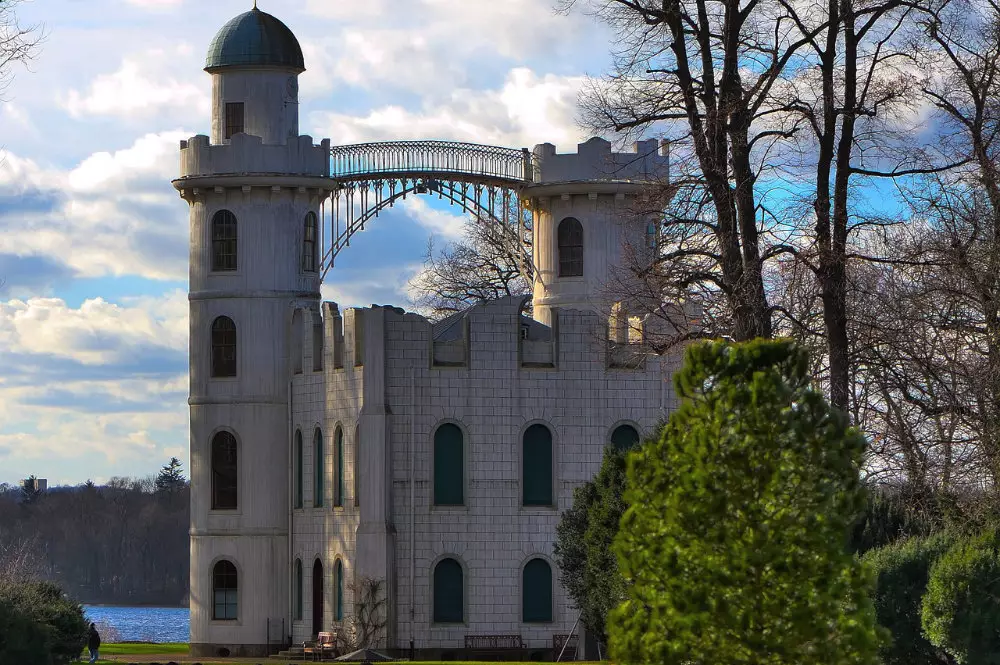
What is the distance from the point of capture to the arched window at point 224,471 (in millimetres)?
50756

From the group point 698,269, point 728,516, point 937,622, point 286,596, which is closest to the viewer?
point 728,516

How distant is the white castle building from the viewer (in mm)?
44750

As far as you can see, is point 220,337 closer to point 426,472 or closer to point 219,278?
point 219,278

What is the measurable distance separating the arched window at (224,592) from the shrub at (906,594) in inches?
989

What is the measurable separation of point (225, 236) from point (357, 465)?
373 inches

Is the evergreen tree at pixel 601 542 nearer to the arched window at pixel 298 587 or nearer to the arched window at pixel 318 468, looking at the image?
the arched window at pixel 318 468

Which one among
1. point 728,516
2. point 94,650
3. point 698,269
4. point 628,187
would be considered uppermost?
point 628,187

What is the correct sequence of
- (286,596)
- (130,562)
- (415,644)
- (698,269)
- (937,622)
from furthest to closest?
(130,562), (286,596), (415,644), (698,269), (937,622)

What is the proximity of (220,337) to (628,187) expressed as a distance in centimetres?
1239

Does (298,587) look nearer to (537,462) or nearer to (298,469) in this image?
(298,469)

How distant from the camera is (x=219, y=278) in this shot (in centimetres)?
5125

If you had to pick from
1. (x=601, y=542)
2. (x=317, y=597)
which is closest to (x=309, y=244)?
(x=317, y=597)

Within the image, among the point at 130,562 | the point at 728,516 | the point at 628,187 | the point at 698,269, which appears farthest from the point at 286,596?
the point at 130,562

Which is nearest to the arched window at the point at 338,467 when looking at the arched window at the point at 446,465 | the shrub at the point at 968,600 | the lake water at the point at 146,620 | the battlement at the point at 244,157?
the arched window at the point at 446,465
